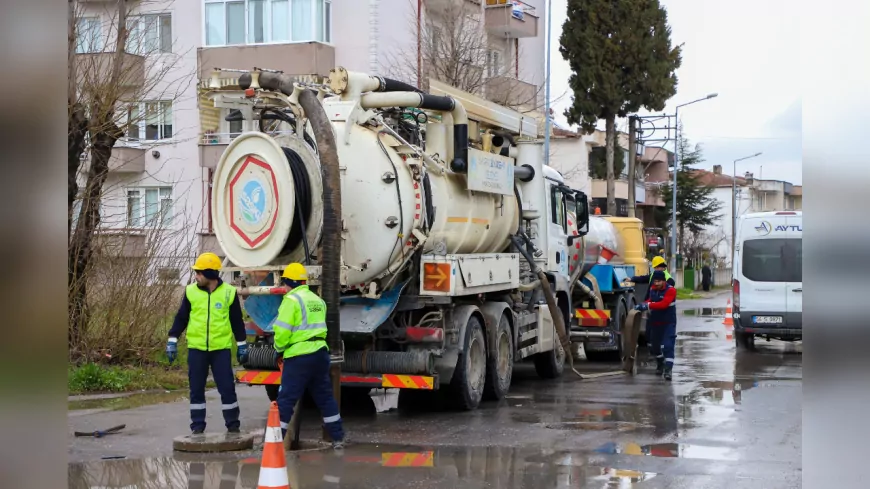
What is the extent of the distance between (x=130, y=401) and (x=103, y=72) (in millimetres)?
4751

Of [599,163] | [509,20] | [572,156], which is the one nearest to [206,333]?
[509,20]

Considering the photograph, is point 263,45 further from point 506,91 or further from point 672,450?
point 672,450

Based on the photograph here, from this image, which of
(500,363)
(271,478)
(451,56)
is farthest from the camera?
(451,56)

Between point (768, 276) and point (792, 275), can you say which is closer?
point (792, 275)

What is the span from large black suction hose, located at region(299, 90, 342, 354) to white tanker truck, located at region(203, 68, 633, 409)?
0.04 feet

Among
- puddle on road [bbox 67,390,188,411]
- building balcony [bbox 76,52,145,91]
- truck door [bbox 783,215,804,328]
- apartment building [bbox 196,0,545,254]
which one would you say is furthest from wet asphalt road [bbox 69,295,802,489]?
apartment building [bbox 196,0,545,254]

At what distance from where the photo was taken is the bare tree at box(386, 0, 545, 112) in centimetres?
2658

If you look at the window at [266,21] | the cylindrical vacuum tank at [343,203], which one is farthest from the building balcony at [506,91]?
the cylindrical vacuum tank at [343,203]

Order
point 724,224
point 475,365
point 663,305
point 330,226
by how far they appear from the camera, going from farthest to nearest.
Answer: point 724,224
point 663,305
point 475,365
point 330,226

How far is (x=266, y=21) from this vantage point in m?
29.8

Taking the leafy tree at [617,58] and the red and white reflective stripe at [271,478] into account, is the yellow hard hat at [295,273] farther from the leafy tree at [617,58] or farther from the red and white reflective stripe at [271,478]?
the leafy tree at [617,58]

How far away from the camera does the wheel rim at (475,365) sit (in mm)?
11867
